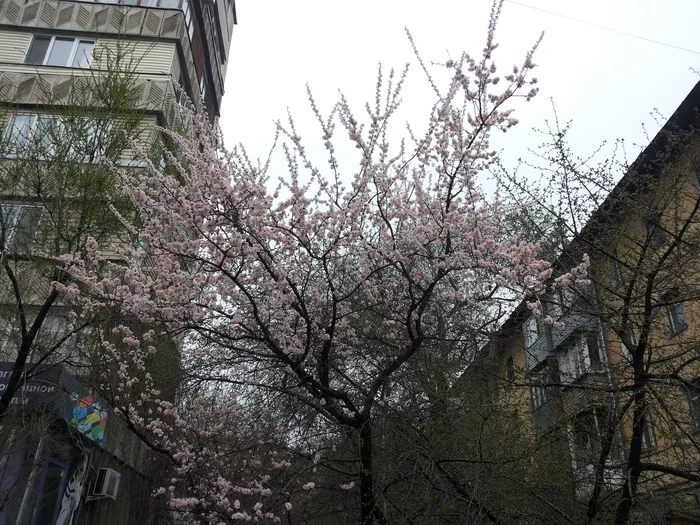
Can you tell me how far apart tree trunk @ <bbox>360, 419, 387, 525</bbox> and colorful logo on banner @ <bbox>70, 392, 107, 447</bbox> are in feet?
15.8

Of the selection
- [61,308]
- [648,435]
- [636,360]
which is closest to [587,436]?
[636,360]

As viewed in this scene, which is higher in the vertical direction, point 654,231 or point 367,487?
point 654,231

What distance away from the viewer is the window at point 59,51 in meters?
16.8

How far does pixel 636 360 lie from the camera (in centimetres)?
630

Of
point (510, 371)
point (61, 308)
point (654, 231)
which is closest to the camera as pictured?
point (654, 231)

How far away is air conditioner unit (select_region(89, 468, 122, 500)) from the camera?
35.3ft

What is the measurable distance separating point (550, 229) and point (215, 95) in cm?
1766

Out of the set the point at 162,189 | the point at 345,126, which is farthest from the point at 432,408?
the point at 162,189

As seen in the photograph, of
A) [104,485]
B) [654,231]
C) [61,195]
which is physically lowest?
[104,485]

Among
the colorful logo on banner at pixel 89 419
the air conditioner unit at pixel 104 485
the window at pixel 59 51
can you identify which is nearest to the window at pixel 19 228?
the colorful logo on banner at pixel 89 419

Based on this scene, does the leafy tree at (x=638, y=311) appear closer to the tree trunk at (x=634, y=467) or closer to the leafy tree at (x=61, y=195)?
the tree trunk at (x=634, y=467)

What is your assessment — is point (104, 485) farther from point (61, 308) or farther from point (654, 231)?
point (654, 231)

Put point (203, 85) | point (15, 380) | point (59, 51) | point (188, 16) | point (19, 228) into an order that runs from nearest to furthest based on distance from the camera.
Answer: point (15, 380)
point (19, 228)
point (59, 51)
point (188, 16)
point (203, 85)

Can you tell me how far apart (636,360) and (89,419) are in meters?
8.65
